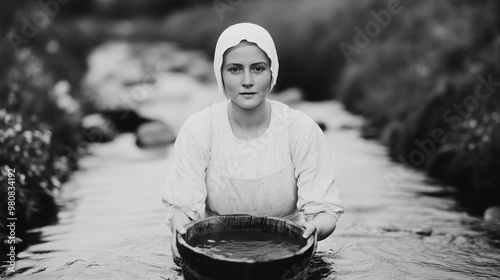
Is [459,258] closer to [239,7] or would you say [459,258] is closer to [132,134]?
[132,134]

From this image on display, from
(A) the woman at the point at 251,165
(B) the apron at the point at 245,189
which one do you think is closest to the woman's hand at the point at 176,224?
(A) the woman at the point at 251,165

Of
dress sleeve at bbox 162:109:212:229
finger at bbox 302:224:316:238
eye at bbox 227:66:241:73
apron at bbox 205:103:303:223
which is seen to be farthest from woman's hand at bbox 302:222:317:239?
eye at bbox 227:66:241:73

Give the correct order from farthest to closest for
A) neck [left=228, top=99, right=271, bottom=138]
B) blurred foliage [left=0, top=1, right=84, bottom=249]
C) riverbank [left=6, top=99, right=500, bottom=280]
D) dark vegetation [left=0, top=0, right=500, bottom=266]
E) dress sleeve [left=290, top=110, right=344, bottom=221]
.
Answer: dark vegetation [left=0, top=0, right=500, bottom=266] → blurred foliage [left=0, top=1, right=84, bottom=249] → riverbank [left=6, top=99, right=500, bottom=280] → neck [left=228, top=99, right=271, bottom=138] → dress sleeve [left=290, top=110, right=344, bottom=221]

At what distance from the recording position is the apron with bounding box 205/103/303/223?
424cm

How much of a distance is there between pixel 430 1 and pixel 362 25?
230 centimetres

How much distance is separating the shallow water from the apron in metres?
0.65

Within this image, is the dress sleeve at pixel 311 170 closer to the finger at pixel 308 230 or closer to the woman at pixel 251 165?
the woman at pixel 251 165

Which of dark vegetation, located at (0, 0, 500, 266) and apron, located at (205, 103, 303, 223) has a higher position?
dark vegetation, located at (0, 0, 500, 266)

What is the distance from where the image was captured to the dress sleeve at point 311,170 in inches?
164

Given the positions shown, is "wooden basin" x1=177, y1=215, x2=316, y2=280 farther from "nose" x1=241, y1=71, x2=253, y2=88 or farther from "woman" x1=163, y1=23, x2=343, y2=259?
"nose" x1=241, y1=71, x2=253, y2=88

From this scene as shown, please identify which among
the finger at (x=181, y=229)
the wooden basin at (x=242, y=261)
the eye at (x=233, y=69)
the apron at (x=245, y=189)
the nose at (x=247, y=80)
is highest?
the eye at (x=233, y=69)

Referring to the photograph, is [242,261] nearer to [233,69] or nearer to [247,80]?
[247,80]

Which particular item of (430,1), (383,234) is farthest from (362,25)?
(383,234)

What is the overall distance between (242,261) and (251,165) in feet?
3.59
